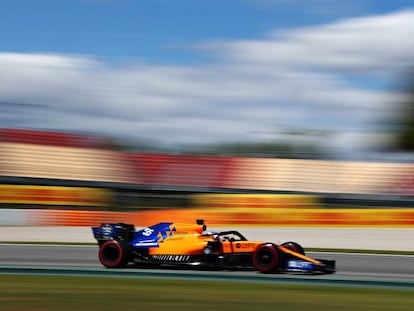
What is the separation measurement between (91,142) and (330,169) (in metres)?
11.0

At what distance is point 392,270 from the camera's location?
1380 cm

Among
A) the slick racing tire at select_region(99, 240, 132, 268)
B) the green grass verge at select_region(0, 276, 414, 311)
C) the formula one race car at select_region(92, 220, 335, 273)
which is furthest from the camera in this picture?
the slick racing tire at select_region(99, 240, 132, 268)

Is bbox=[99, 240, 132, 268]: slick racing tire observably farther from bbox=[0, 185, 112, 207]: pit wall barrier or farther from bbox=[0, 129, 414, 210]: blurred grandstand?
bbox=[0, 129, 414, 210]: blurred grandstand

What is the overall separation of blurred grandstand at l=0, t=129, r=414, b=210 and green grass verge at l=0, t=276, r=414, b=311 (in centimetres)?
2021

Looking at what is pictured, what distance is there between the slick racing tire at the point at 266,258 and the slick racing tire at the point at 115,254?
2209mm

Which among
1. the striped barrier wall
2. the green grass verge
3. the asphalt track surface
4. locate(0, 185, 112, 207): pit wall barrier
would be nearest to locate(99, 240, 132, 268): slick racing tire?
the asphalt track surface

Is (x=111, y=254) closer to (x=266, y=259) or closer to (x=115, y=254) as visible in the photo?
(x=115, y=254)

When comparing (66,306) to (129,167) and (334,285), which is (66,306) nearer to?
(334,285)

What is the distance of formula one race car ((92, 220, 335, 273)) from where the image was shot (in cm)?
1235

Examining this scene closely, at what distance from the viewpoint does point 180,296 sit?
940 centimetres

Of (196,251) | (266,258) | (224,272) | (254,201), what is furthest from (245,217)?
(266,258)

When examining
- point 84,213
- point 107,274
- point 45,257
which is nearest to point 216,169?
point 84,213

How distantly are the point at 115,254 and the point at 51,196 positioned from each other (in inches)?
671

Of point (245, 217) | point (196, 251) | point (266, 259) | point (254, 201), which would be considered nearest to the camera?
point (266, 259)
